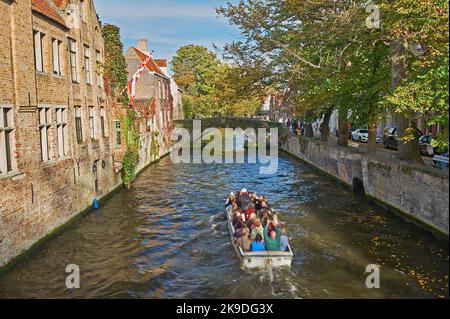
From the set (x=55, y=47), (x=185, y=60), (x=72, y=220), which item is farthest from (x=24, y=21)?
(x=185, y=60)

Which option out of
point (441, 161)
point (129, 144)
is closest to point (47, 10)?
point (129, 144)

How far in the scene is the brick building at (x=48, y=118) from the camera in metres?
13.0

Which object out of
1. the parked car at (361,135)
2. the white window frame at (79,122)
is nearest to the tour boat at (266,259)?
the white window frame at (79,122)

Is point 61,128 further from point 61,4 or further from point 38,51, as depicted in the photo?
point 61,4

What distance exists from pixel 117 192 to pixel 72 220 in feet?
23.3

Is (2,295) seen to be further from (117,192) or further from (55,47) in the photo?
(117,192)

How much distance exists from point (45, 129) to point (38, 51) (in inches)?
111

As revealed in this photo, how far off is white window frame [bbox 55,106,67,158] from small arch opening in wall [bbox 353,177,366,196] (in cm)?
1480

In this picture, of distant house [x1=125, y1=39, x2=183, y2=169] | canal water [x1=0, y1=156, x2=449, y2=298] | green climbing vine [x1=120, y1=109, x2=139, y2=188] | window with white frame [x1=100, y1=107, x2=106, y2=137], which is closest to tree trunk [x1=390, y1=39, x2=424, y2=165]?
canal water [x1=0, y1=156, x2=449, y2=298]

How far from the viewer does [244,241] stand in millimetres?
13398

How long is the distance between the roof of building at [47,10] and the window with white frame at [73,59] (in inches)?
51.9

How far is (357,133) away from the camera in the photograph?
4322 cm

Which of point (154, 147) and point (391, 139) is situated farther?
point (154, 147)

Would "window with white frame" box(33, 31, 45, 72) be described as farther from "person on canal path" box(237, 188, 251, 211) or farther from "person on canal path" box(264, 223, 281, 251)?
"person on canal path" box(264, 223, 281, 251)
